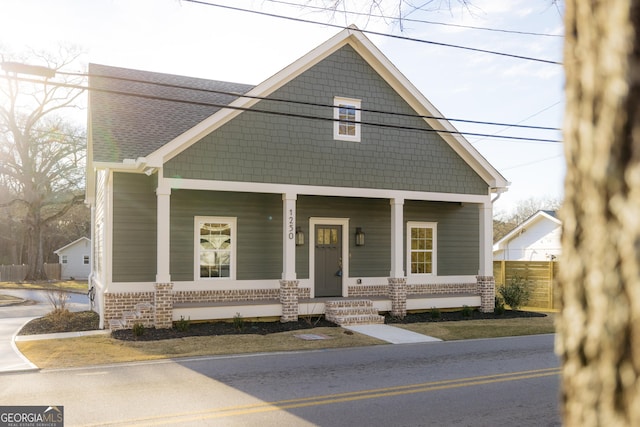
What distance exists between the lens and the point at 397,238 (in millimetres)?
16750

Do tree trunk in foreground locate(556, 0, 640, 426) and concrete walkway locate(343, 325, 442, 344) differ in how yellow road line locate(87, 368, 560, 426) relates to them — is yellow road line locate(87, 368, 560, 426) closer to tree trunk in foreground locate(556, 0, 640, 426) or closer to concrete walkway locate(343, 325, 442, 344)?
concrete walkway locate(343, 325, 442, 344)

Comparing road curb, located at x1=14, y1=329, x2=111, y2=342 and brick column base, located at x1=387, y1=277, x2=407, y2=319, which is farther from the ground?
brick column base, located at x1=387, y1=277, x2=407, y2=319

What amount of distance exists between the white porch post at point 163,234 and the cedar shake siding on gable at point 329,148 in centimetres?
47

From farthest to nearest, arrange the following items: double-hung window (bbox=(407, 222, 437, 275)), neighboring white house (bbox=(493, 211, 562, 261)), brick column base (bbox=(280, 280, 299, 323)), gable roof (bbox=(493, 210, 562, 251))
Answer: neighboring white house (bbox=(493, 211, 562, 261)), gable roof (bbox=(493, 210, 562, 251)), double-hung window (bbox=(407, 222, 437, 275)), brick column base (bbox=(280, 280, 299, 323))

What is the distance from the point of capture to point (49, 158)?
41781 mm

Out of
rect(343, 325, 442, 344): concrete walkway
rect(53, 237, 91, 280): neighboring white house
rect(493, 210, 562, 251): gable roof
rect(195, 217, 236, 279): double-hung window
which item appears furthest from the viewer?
rect(53, 237, 91, 280): neighboring white house

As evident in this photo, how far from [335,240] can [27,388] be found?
10934mm

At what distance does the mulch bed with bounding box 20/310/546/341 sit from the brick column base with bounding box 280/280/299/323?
215 millimetres

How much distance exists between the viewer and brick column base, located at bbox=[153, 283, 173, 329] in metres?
13.6

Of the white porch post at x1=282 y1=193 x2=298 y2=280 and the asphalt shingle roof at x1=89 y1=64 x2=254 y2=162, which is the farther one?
the asphalt shingle roof at x1=89 y1=64 x2=254 y2=162

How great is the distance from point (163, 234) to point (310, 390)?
746 cm

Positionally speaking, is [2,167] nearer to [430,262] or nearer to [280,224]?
[280,224]

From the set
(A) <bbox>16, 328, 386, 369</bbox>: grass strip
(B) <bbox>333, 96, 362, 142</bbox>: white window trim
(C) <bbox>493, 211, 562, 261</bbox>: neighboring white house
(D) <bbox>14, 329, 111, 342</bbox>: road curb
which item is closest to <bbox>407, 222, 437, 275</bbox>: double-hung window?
(B) <bbox>333, 96, 362, 142</bbox>: white window trim

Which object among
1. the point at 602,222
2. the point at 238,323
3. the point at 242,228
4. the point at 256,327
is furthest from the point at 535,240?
the point at 602,222
